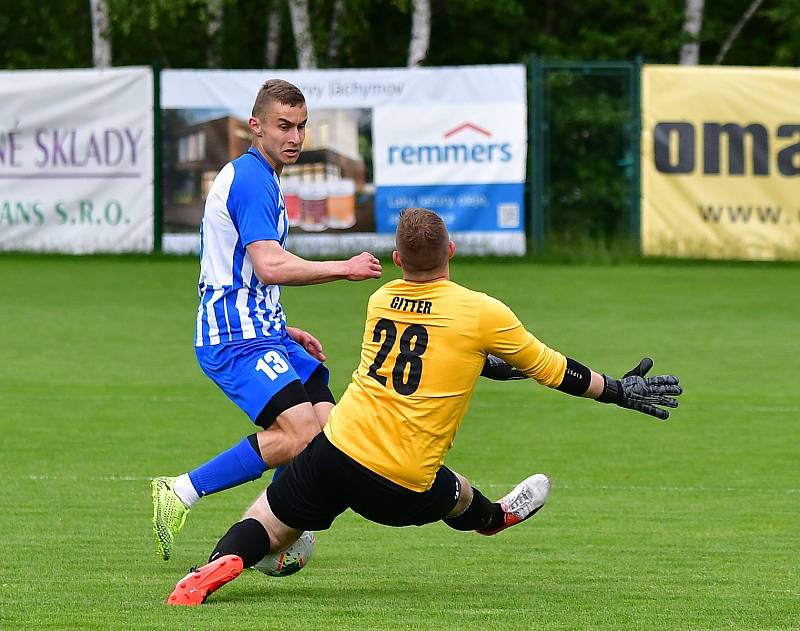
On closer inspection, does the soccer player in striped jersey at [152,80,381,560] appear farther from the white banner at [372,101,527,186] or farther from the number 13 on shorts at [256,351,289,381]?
the white banner at [372,101,527,186]

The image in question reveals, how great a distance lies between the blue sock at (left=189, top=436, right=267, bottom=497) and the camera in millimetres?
7117

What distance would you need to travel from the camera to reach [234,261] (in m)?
7.18

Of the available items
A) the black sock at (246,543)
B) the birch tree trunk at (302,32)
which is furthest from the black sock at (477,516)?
the birch tree trunk at (302,32)

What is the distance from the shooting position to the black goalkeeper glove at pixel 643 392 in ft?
21.0

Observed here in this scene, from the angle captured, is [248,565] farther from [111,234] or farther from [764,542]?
[111,234]

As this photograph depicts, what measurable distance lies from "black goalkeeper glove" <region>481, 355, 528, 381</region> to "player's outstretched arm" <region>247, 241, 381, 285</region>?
572 millimetres

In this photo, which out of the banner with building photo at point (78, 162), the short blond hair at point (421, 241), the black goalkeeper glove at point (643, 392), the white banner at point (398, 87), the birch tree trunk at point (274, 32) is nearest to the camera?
the short blond hair at point (421, 241)

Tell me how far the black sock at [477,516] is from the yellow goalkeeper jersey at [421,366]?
706 millimetres

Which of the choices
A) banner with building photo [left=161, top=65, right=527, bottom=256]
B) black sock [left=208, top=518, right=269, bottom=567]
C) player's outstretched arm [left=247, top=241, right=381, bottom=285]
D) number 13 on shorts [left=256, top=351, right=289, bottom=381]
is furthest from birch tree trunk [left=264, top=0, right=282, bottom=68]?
black sock [left=208, top=518, right=269, bottom=567]

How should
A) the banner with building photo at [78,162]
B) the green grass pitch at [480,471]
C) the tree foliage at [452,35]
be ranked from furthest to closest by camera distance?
the tree foliage at [452,35], the banner with building photo at [78,162], the green grass pitch at [480,471]

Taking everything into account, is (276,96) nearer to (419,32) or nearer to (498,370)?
(498,370)

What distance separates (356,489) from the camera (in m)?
6.32

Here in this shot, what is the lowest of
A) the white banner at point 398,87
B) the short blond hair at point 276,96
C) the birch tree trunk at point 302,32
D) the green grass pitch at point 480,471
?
the green grass pitch at point 480,471

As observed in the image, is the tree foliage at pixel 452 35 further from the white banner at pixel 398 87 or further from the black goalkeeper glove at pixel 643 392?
the black goalkeeper glove at pixel 643 392
